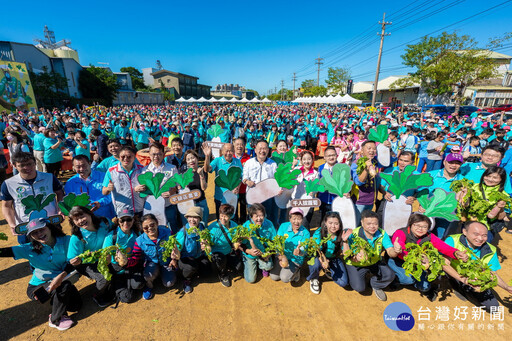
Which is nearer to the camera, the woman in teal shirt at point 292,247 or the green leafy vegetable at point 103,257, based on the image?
the green leafy vegetable at point 103,257

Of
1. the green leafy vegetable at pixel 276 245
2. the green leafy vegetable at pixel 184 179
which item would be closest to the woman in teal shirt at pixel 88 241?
the green leafy vegetable at pixel 184 179

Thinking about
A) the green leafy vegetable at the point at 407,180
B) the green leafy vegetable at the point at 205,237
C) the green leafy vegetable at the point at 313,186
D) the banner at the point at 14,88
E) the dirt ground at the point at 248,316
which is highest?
the banner at the point at 14,88

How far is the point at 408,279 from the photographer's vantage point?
299 cm

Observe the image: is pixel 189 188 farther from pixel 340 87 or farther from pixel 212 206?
pixel 340 87

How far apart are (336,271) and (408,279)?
921 mm

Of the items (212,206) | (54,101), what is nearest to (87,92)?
(54,101)

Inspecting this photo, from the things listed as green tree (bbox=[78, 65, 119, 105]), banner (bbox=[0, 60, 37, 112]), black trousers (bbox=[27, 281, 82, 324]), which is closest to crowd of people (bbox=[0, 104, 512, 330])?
black trousers (bbox=[27, 281, 82, 324])

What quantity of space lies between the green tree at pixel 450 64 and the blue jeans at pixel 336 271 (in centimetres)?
2705

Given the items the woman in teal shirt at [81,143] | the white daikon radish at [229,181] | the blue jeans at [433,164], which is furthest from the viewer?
the blue jeans at [433,164]

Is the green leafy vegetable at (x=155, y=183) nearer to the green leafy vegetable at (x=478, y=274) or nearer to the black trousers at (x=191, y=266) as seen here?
the black trousers at (x=191, y=266)

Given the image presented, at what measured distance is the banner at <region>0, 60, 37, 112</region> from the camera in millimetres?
18562

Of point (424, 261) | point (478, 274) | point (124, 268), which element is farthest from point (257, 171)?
point (478, 274)

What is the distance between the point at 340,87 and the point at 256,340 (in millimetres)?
52855

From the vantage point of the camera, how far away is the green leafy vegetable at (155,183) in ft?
9.77
